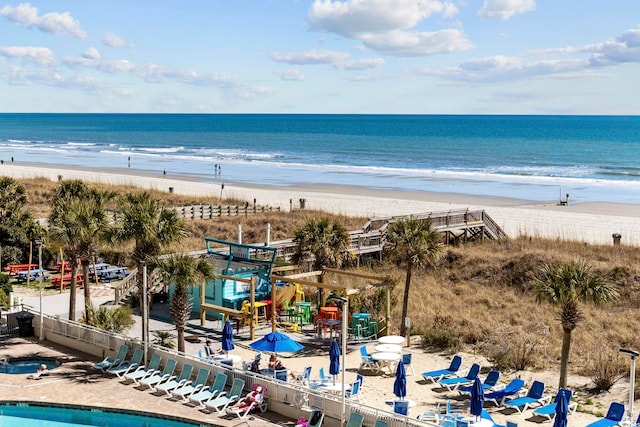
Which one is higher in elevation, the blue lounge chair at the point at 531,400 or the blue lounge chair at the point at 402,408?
the blue lounge chair at the point at 402,408

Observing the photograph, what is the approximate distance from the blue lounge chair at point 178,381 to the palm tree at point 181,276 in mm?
1456

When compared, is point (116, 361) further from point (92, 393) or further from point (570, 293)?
point (570, 293)

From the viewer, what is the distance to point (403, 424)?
15938 millimetres

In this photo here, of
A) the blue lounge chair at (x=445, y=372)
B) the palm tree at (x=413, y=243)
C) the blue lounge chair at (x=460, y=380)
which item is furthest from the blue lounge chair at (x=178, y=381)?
the palm tree at (x=413, y=243)

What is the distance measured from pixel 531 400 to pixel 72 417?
11.2 metres

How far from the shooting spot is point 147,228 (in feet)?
73.1

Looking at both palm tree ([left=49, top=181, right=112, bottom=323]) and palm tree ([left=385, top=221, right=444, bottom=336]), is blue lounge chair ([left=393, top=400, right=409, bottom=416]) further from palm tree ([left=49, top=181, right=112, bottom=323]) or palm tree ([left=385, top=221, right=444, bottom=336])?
palm tree ([left=49, top=181, right=112, bottom=323])

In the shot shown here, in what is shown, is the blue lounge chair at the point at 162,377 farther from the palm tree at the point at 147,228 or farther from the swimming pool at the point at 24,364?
the swimming pool at the point at 24,364

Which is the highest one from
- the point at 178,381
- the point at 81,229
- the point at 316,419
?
the point at 81,229

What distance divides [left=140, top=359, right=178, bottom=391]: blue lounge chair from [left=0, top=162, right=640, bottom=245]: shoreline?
26565 millimetres

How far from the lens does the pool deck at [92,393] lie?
18.2 m

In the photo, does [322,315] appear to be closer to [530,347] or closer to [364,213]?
[530,347]

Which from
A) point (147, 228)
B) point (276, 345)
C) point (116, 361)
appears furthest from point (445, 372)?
point (147, 228)

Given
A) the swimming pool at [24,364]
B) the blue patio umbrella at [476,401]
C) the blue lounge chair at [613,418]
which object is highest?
the blue patio umbrella at [476,401]
